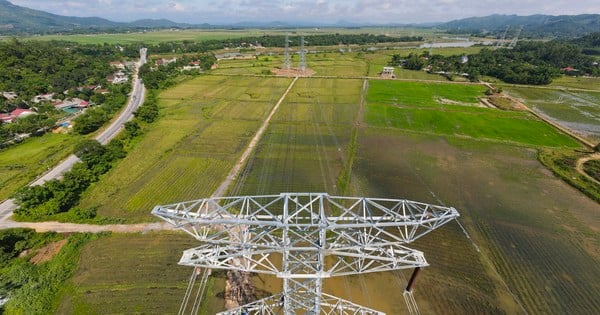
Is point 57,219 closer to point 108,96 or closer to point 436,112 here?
point 108,96

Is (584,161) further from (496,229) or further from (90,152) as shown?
(90,152)

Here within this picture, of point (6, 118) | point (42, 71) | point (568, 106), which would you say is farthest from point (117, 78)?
point (568, 106)

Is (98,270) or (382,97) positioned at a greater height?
(382,97)

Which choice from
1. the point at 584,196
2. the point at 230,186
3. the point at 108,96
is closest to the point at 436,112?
the point at 584,196

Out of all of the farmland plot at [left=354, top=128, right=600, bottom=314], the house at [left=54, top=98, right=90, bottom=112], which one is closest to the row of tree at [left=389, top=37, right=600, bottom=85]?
the farmland plot at [left=354, top=128, right=600, bottom=314]

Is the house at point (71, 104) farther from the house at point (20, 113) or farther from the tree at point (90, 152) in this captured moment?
the tree at point (90, 152)

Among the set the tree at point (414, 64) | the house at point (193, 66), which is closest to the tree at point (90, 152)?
the house at point (193, 66)
